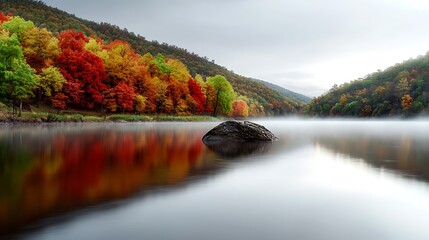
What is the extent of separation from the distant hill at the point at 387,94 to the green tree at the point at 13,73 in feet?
374

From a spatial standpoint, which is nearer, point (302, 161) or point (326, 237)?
point (326, 237)

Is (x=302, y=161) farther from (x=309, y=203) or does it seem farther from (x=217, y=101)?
(x=217, y=101)

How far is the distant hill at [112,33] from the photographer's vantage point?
4429 inches

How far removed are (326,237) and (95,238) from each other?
3.15 meters

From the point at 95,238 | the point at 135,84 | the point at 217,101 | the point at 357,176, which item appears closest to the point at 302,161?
the point at 357,176

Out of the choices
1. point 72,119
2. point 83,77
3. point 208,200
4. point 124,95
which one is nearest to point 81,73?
point 83,77

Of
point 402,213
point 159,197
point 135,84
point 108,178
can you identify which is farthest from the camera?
point 135,84

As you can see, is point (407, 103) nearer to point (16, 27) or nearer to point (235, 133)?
point (235, 133)

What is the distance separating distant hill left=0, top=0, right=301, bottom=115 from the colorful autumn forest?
94.6ft

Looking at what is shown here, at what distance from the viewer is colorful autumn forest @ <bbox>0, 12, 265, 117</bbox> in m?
42.1

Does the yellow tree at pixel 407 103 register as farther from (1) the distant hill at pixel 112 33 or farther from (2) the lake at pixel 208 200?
(2) the lake at pixel 208 200

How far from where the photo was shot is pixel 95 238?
15.3 ft

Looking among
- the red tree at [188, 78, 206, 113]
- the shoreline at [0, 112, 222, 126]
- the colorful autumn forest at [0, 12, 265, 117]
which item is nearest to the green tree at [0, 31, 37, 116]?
the colorful autumn forest at [0, 12, 265, 117]

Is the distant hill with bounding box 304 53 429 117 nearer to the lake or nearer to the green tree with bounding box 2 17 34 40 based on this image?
the green tree with bounding box 2 17 34 40
